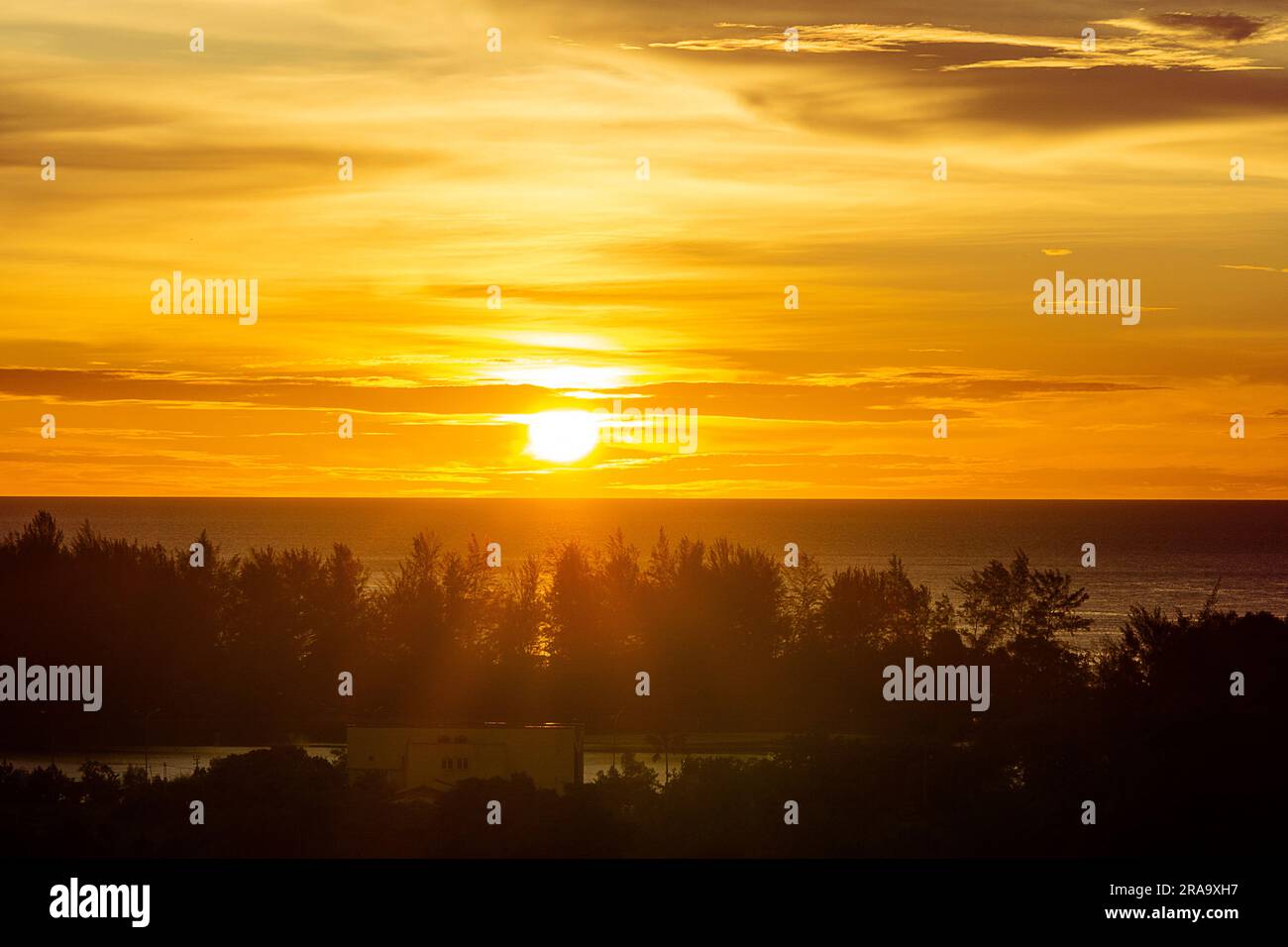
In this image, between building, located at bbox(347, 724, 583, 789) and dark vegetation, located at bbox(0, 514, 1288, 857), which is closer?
dark vegetation, located at bbox(0, 514, 1288, 857)

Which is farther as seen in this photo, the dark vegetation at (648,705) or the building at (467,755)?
the building at (467,755)

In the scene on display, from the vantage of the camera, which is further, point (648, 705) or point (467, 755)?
point (648, 705)

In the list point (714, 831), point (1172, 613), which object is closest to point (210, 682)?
point (714, 831)

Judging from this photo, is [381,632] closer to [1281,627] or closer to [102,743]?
[102,743]

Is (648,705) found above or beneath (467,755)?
beneath
